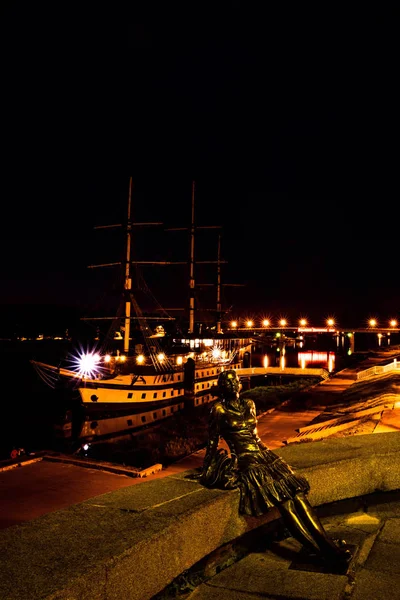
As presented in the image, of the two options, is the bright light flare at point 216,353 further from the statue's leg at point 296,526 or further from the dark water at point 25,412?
the statue's leg at point 296,526

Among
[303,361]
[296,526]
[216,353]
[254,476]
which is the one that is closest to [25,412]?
[216,353]

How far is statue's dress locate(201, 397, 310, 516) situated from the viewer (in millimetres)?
4074

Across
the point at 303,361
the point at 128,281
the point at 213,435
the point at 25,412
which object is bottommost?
the point at 25,412

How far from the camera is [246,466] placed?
4.24 m

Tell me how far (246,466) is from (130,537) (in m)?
1.25

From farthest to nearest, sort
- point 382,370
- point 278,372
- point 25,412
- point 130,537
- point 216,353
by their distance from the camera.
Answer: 1. point 216,353
2. point 278,372
3. point 25,412
4. point 382,370
5. point 130,537

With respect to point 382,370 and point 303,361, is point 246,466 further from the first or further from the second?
point 303,361

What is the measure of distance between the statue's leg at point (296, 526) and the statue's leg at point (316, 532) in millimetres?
27

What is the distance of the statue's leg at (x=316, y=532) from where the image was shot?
396 centimetres

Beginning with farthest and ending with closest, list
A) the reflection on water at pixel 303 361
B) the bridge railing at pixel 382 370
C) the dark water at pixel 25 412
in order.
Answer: the reflection on water at pixel 303 361 → the bridge railing at pixel 382 370 → the dark water at pixel 25 412

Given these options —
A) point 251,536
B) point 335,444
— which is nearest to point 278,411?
point 335,444

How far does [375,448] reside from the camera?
5.84 m

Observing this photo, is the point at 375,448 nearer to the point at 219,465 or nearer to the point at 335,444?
the point at 335,444

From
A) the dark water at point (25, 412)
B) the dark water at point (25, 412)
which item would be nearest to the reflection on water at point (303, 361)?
the dark water at point (25, 412)
